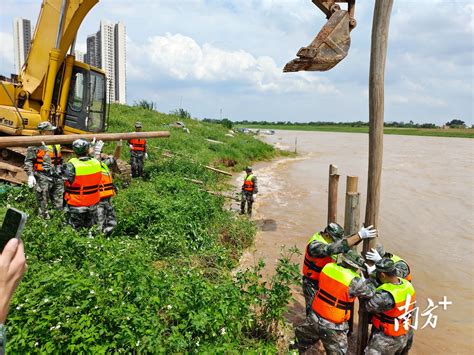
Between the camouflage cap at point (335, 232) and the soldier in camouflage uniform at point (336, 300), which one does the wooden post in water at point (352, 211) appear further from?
the soldier in camouflage uniform at point (336, 300)

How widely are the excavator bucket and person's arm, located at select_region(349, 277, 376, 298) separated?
252 cm

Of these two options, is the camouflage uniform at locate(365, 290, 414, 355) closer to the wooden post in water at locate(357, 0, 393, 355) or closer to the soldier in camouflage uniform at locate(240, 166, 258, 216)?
the wooden post in water at locate(357, 0, 393, 355)

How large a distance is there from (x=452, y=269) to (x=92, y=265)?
8171mm

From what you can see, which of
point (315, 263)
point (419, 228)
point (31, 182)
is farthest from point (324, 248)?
point (419, 228)

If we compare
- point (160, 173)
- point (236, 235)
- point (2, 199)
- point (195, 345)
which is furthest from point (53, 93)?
point (195, 345)

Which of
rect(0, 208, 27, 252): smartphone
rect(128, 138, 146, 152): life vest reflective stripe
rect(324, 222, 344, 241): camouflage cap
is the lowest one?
rect(324, 222, 344, 241): camouflage cap

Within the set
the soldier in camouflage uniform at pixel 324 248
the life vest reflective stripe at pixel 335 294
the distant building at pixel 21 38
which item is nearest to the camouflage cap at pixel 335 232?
the soldier in camouflage uniform at pixel 324 248

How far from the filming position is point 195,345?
345 centimetres

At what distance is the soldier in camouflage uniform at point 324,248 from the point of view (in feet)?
14.8

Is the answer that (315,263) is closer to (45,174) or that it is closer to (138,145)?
(45,174)

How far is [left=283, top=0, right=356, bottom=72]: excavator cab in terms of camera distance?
4.11 meters

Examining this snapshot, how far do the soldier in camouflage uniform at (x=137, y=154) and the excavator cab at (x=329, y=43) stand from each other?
26.6ft

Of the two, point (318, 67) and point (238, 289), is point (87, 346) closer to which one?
point (238, 289)

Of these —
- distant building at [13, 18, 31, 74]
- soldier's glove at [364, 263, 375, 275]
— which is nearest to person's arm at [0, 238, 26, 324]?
soldier's glove at [364, 263, 375, 275]
